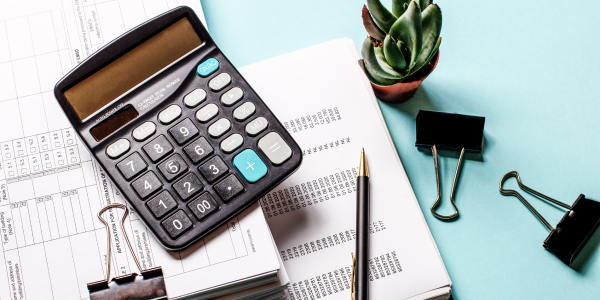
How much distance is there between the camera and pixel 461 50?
2.15 feet

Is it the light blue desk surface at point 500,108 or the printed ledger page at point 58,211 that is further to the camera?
the light blue desk surface at point 500,108

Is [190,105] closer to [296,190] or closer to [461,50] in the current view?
[296,190]

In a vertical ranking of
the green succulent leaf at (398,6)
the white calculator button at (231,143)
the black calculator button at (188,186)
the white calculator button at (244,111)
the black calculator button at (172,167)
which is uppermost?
the green succulent leaf at (398,6)

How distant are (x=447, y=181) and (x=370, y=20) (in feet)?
0.77

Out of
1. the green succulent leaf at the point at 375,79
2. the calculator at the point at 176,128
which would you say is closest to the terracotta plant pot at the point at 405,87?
the green succulent leaf at the point at 375,79

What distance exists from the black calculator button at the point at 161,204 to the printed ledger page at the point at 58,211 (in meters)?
0.03

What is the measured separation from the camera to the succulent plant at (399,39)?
18.8 inches

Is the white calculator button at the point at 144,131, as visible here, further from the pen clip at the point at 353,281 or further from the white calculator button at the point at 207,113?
the pen clip at the point at 353,281

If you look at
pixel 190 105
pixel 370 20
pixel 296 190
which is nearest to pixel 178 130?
pixel 190 105

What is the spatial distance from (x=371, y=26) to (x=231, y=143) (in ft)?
0.76

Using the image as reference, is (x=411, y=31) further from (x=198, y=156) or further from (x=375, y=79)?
(x=198, y=156)

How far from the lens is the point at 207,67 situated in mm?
509

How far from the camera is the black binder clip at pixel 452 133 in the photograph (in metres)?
0.58

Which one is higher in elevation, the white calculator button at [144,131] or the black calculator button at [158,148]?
the white calculator button at [144,131]
